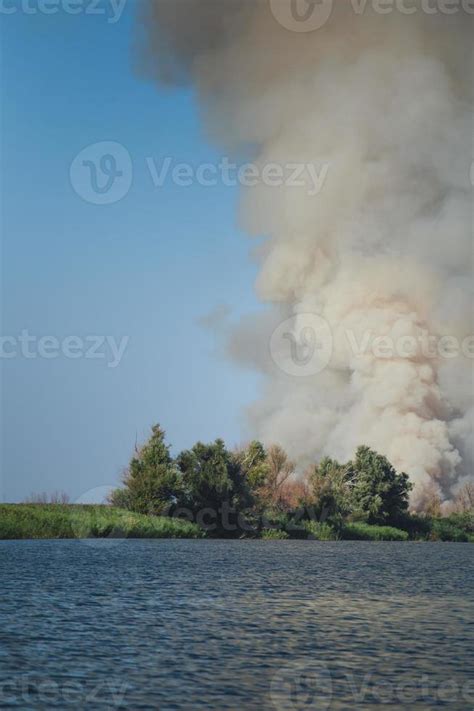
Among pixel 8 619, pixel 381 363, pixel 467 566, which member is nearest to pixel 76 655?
pixel 8 619

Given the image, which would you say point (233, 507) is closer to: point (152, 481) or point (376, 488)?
point (152, 481)

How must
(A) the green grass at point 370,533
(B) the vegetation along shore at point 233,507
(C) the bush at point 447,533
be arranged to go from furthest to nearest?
1. (C) the bush at point 447,533
2. (A) the green grass at point 370,533
3. (B) the vegetation along shore at point 233,507

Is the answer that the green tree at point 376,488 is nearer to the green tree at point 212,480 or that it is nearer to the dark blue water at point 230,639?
the green tree at point 212,480

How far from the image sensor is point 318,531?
74500mm

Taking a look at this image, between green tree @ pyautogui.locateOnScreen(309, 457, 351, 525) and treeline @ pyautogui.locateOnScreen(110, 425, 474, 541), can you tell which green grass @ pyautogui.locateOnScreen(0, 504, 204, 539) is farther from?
green tree @ pyautogui.locateOnScreen(309, 457, 351, 525)

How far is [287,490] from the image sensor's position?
92.2 metres

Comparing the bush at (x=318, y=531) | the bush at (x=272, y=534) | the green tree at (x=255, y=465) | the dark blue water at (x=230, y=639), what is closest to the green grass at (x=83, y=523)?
the bush at (x=272, y=534)

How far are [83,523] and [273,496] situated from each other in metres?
31.4

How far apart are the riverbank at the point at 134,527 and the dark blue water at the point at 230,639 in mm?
22354

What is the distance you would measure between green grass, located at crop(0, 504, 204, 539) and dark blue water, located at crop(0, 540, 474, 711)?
22.0 metres

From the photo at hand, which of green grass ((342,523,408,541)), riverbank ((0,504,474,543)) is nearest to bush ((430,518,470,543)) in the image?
riverbank ((0,504,474,543))

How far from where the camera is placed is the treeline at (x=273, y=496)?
6875 centimetres

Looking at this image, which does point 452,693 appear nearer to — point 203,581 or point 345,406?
point 203,581

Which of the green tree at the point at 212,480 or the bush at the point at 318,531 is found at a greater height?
the green tree at the point at 212,480
